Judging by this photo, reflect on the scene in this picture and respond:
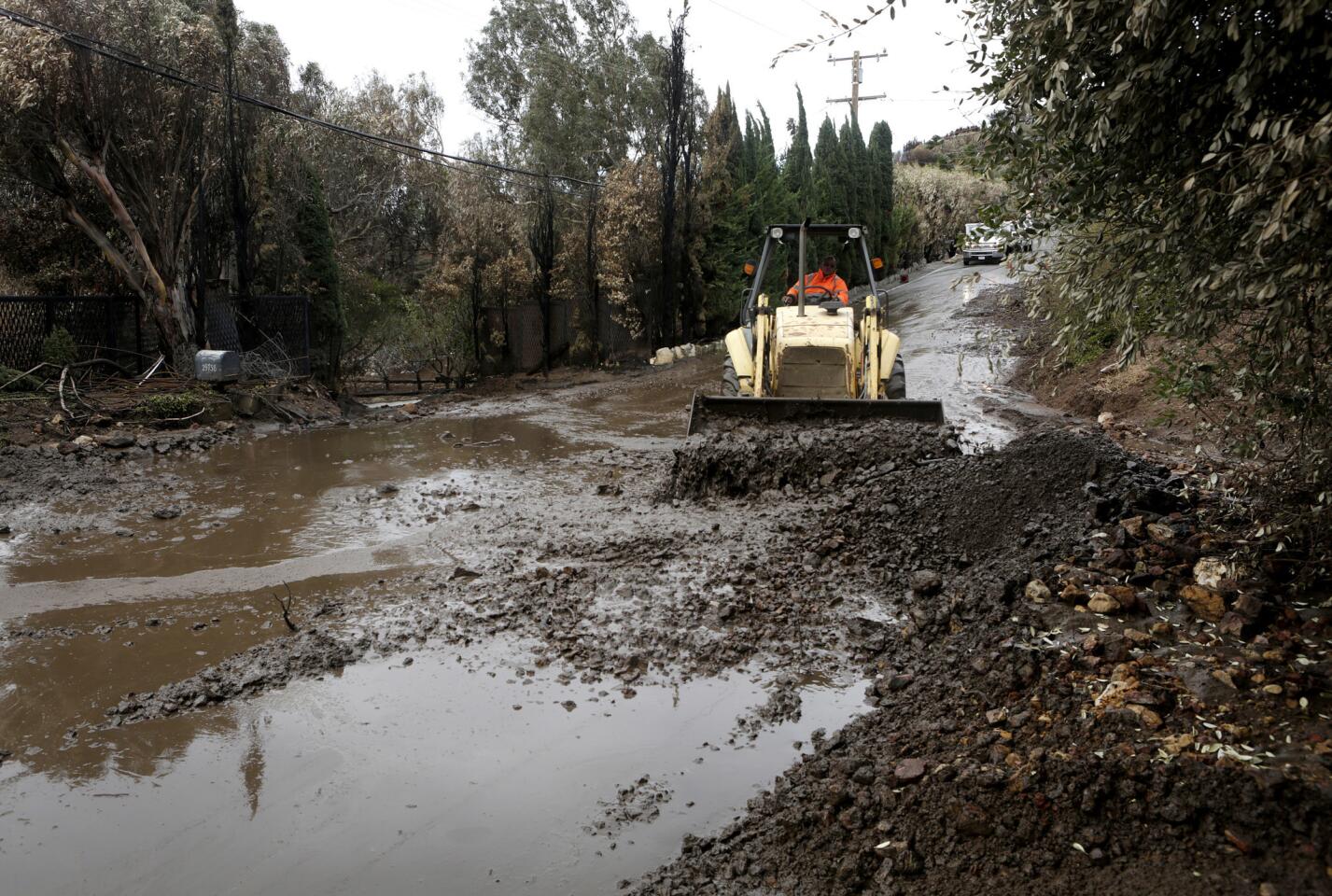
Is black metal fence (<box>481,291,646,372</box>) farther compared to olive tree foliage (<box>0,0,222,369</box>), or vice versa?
black metal fence (<box>481,291,646,372</box>)

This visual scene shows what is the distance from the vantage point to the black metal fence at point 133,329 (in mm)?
15391

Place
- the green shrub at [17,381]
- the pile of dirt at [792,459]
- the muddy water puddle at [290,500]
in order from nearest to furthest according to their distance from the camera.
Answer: the muddy water puddle at [290,500] < the pile of dirt at [792,459] < the green shrub at [17,381]

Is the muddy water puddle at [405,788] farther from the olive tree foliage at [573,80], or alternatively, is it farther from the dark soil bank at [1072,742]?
the olive tree foliage at [573,80]

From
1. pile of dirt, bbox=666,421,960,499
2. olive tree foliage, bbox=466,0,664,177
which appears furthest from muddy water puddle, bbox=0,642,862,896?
olive tree foliage, bbox=466,0,664,177

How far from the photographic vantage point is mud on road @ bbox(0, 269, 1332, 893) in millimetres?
3682

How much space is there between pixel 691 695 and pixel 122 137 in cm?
1588

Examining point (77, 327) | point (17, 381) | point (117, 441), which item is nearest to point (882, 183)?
point (77, 327)

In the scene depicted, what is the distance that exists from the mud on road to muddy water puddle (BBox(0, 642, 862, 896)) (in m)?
0.02

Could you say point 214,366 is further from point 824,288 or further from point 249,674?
point 249,674

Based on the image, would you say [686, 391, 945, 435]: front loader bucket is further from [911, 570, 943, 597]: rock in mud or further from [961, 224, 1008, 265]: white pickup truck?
[961, 224, 1008, 265]: white pickup truck

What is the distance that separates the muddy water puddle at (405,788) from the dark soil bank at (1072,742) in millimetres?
349

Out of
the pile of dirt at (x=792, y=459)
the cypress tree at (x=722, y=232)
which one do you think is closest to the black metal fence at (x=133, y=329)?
the pile of dirt at (x=792, y=459)

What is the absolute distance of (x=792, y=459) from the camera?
9430 mm

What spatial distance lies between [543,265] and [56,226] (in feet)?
34.7
